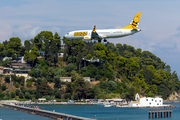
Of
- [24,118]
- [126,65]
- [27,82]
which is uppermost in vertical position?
[126,65]

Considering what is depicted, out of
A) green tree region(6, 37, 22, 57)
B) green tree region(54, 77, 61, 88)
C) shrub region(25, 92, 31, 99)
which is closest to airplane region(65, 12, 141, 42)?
green tree region(54, 77, 61, 88)

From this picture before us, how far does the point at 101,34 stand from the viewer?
9944 cm

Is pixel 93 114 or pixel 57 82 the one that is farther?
pixel 57 82

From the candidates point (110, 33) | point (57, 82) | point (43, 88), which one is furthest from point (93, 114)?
point (57, 82)

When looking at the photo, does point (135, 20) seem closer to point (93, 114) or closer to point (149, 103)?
point (93, 114)

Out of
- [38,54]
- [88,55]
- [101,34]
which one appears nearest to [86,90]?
[88,55]

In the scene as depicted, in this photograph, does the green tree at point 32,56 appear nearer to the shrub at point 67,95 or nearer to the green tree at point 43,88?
the green tree at point 43,88

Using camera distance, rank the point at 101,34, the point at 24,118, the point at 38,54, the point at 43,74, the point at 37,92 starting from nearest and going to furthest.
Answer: the point at 24,118 → the point at 101,34 → the point at 37,92 → the point at 43,74 → the point at 38,54

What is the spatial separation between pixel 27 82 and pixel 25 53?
23731 millimetres

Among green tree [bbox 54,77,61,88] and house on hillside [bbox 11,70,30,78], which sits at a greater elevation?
house on hillside [bbox 11,70,30,78]

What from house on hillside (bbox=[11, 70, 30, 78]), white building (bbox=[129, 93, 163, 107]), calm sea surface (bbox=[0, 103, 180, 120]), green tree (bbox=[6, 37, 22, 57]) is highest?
green tree (bbox=[6, 37, 22, 57])

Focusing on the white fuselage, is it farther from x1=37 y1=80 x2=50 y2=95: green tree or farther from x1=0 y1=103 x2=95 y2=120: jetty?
x1=37 y1=80 x2=50 y2=95: green tree

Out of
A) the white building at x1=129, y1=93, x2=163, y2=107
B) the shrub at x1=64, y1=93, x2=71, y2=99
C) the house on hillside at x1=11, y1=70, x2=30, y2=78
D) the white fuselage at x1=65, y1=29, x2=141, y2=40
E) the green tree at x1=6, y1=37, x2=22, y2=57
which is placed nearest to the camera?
the white fuselage at x1=65, y1=29, x2=141, y2=40

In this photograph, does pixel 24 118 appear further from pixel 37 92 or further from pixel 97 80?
pixel 97 80
